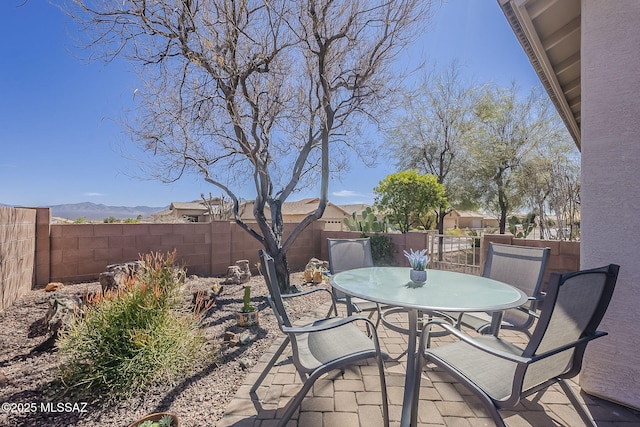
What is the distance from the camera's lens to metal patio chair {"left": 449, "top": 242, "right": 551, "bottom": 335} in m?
2.46

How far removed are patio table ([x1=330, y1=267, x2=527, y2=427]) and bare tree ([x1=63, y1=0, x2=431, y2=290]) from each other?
2427 millimetres

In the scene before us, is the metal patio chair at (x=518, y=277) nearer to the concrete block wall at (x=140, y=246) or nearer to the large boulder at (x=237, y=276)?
the large boulder at (x=237, y=276)

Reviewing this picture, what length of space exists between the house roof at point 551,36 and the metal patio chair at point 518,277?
6.73 ft

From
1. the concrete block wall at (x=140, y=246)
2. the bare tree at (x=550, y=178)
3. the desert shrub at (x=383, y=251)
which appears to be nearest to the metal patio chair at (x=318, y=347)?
the concrete block wall at (x=140, y=246)

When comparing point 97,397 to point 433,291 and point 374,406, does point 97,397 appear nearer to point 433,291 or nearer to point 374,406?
point 374,406

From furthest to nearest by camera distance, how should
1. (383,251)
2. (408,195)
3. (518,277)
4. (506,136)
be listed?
(506,136) → (408,195) → (383,251) → (518,277)

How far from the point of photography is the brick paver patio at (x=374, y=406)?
1836 mm

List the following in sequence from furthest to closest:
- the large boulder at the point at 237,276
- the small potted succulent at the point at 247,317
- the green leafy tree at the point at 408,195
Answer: the green leafy tree at the point at 408,195 < the large boulder at the point at 237,276 < the small potted succulent at the point at 247,317

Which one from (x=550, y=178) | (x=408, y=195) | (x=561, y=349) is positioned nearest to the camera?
(x=561, y=349)

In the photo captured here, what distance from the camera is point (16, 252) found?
4055mm

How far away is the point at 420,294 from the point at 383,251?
4.63 m

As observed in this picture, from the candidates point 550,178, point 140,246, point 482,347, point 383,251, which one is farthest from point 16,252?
point 550,178

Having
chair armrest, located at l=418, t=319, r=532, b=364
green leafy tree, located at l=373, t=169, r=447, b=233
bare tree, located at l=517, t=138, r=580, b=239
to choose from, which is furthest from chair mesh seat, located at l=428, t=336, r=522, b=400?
green leafy tree, located at l=373, t=169, r=447, b=233

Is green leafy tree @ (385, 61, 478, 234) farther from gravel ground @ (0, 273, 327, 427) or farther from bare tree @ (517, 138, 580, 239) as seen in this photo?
gravel ground @ (0, 273, 327, 427)
